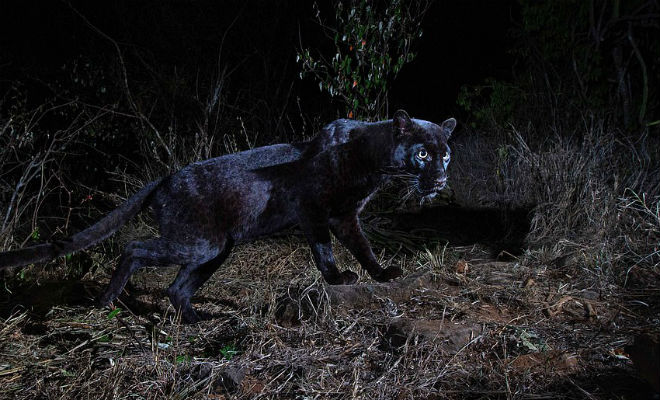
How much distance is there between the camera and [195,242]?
3.60 meters

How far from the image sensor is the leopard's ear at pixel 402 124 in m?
3.84

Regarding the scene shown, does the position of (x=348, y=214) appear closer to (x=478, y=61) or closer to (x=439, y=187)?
(x=439, y=187)

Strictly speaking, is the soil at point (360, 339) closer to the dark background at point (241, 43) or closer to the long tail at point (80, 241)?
the long tail at point (80, 241)

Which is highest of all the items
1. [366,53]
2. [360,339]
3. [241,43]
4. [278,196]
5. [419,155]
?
[366,53]

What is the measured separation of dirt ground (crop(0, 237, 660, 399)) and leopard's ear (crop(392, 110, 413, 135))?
1000 mm

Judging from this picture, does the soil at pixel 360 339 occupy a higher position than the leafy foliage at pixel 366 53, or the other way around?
the leafy foliage at pixel 366 53

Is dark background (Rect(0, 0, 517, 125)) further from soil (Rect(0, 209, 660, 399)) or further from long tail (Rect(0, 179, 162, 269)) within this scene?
soil (Rect(0, 209, 660, 399))

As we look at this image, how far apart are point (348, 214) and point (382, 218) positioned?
1.73 m

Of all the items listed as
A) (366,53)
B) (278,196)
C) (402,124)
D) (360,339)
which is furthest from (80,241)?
(366,53)

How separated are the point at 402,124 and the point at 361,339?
5.16 ft

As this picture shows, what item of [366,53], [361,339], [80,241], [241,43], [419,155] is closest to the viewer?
[361,339]

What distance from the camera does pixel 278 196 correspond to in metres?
3.86

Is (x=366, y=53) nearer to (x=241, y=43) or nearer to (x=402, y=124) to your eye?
(x=402, y=124)

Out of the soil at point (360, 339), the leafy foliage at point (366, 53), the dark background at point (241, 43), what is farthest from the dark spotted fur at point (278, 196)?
the dark background at point (241, 43)
